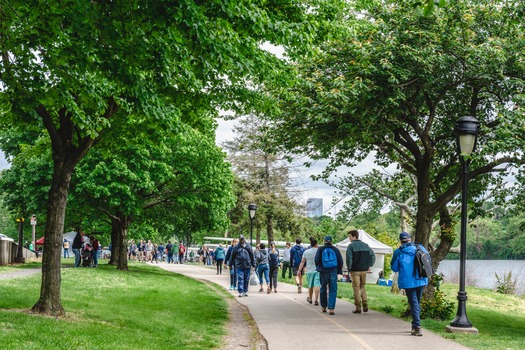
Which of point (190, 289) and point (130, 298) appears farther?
point (190, 289)

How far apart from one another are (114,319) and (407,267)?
18.2 feet

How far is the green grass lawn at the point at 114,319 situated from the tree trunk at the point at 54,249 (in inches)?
12.5

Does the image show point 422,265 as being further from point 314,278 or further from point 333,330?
point 314,278

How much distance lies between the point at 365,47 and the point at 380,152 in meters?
5.34

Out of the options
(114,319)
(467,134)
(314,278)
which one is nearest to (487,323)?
(314,278)

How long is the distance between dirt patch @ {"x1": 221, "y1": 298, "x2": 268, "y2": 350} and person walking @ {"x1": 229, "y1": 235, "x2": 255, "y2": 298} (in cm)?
322

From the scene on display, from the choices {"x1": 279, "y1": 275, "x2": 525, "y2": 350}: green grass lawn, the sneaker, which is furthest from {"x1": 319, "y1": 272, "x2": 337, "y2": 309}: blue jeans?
the sneaker

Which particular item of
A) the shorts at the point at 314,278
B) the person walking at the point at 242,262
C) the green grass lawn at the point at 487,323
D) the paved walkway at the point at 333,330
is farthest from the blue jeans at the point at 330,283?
the person walking at the point at 242,262

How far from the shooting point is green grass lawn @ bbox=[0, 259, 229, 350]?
336 inches

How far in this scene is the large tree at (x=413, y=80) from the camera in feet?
45.0

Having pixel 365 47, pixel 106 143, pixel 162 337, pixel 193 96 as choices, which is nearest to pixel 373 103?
pixel 365 47

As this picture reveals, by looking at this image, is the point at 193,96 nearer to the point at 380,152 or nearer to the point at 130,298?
the point at 130,298

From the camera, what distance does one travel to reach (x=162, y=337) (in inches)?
396

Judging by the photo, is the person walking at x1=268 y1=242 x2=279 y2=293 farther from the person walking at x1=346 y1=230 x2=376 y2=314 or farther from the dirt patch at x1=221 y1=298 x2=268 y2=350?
the person walking at x1=346 y1=230 x2=376 y2=314
